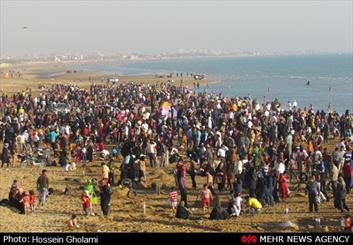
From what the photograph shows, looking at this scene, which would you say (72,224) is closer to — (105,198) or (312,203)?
(105,198)

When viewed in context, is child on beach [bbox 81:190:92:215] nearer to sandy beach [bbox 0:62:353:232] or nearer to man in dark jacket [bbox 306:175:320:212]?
sandy beach [bbox 0:62:353:232]

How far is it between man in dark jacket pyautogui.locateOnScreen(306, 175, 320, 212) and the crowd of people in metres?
0.03

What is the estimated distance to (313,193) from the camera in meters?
16.1

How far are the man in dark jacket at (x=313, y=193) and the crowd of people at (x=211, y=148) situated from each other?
3cm

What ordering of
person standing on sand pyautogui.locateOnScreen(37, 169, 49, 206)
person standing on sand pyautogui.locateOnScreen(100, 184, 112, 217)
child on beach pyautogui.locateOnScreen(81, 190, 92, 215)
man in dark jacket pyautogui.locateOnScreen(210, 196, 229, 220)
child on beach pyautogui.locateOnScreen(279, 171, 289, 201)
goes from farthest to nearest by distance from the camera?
child on beach pyautogui.locateOnScreen(279, 171, 289, 201) → person standing on sand pyautogui.locateOnScreen(37, 169, 49, 206) → child on beach pyautogui.locateOnScreen(81, 190, 92, 215) → person standing on sand pyautogui.locateOnScreen(100, 184, 112, 217) → man in dark jacket pyautogui.locateOnScreen(210, 196, 229, 220)

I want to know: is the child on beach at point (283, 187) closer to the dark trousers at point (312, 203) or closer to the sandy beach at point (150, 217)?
the sandy beach at point (150, 217)

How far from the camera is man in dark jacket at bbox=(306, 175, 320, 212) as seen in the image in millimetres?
16062

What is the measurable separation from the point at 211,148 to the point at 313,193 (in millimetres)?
6506

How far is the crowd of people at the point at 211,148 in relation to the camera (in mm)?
17123

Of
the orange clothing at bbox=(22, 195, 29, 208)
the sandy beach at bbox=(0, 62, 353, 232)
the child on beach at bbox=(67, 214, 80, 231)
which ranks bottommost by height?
the sandy beach at bbox=(0, 62, 353, 232)
